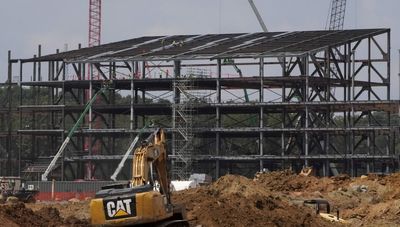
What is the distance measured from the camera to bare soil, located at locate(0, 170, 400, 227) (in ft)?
116

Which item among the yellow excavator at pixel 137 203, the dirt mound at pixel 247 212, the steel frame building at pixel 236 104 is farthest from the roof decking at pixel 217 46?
the yellow excavator at pixel 137 203

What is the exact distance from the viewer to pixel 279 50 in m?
105

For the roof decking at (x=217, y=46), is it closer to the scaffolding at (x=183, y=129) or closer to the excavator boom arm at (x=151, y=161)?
the scaffolding at (x=183, y=129)

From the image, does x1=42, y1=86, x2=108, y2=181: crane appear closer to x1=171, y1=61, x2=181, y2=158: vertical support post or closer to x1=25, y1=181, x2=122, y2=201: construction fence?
x1=171, y1=61, x2=181, y2=158: vertical support post

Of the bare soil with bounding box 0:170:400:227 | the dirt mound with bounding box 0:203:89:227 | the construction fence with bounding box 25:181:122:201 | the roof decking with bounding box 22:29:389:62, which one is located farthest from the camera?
the roof decking with bounding box 22:29:389:62

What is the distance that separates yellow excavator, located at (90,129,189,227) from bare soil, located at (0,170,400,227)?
7301 millimetres

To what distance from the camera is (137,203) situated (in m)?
24.5

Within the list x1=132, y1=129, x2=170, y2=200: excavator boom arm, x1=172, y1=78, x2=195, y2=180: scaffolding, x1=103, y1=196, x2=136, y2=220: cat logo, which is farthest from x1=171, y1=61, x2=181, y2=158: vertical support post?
x1=103, y1=196, x2=136, y2=220: cat logo

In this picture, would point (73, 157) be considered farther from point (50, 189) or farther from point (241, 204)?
point (241, 204)

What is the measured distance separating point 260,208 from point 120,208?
15.6m

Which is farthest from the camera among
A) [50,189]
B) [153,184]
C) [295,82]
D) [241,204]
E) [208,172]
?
[208,172]

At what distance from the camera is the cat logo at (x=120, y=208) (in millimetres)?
24531

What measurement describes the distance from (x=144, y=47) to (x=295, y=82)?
20.0 meters

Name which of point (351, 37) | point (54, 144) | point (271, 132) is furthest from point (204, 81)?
point (54, 144)
